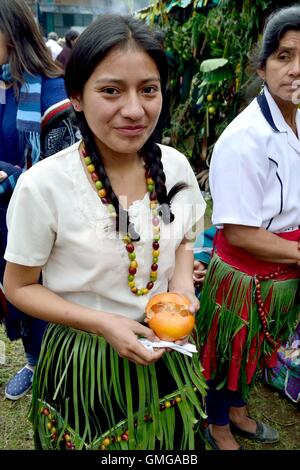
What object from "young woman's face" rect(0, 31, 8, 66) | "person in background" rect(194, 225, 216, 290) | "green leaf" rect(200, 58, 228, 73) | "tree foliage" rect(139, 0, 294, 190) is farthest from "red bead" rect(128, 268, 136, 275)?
"green leaf" rect(200, 58, 228, 73)

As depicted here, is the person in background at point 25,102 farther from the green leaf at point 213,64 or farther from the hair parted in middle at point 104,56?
the green leaf at point 213,64

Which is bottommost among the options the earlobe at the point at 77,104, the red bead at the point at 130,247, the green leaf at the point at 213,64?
the green leaf at the point at 213,64

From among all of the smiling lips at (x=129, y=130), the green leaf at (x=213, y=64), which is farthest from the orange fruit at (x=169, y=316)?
the green leaf at (x=213, y=64)

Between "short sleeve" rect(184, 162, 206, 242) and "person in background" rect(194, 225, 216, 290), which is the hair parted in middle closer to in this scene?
→ "short sleeve" rect(184, 162, 206, 242)

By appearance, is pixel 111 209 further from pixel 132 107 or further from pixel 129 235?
pixel 132 107

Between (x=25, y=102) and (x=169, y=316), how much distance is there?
3.86ft

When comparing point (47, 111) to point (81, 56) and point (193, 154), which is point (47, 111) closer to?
point (81, 56)

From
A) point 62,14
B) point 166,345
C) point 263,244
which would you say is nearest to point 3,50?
point 263,244

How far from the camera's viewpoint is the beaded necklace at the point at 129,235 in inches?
Result: 44.2

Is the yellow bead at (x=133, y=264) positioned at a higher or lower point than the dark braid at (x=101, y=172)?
lower

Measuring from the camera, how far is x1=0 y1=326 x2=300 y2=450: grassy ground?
2.07m

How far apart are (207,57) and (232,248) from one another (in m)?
4.08

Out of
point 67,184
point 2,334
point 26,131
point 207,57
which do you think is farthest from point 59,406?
point 207,57

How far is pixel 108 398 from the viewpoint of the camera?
46.2 inches
